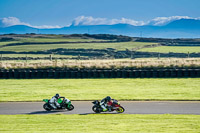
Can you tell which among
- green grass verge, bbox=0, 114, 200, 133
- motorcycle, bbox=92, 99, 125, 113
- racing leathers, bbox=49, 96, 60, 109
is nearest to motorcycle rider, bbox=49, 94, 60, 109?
racing leathers, bbox=49, 96, 60, 109

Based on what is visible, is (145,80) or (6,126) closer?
(6,126)

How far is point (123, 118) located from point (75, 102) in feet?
25.2

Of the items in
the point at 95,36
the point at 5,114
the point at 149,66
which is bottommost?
the point at 5,114

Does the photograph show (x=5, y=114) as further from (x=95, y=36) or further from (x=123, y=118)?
(x=95, y=36)

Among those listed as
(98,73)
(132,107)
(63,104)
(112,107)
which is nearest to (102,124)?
(112,107)

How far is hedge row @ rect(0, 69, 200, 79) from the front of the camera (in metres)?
39.2

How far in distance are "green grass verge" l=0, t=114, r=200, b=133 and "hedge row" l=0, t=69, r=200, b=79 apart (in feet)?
64.2

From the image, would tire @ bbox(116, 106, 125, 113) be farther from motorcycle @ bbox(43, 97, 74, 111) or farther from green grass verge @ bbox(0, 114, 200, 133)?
motorcycle @ bbox(43, 97, 74, 111)

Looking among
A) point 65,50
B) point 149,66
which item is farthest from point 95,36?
point 149,66

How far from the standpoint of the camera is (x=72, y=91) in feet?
104

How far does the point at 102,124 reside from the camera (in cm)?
1730

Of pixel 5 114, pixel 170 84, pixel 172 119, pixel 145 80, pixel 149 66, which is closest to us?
pixel 172 119

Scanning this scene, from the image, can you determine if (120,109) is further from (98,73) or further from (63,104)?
(98,73)

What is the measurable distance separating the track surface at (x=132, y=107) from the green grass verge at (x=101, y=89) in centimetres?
202
